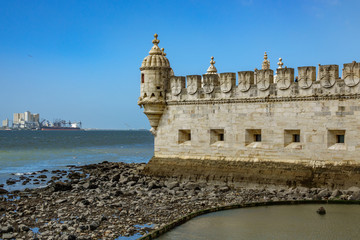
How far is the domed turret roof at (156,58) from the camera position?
26.2 meters

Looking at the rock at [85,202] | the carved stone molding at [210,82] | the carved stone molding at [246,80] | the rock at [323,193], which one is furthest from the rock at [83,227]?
the carved stone molding at [210,82]

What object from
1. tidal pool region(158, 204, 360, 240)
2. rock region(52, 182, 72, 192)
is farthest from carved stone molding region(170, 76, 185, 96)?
tidal pool region(158, 204, 360, 240)

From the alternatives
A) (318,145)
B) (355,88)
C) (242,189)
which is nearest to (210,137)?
(242,189)

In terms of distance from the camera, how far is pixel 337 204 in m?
18.8

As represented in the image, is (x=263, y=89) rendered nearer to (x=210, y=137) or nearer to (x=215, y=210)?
(x=210, y=137)

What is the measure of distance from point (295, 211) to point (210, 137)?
7862 mm

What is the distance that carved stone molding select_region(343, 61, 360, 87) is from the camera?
20219 mm

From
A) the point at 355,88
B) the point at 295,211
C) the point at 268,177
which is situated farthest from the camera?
the point at 268,177

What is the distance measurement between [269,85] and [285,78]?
2.85 feet

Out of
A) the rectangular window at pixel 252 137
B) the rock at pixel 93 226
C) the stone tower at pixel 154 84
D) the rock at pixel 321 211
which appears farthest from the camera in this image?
the stone tower at pixel 154 84

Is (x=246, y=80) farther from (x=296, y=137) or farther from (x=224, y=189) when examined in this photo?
(x=224, y=189)

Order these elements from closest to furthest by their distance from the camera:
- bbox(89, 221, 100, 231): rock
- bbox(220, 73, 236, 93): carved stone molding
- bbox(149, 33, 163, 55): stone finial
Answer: bbox(89, 221, 100, 231): rock < bbox(220, 73, 236, 93): carved stone molding < bbox(149, 33, 163, 55): stone finial

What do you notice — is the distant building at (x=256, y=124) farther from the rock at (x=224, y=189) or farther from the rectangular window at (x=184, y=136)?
the rock at (x=224, y=189)

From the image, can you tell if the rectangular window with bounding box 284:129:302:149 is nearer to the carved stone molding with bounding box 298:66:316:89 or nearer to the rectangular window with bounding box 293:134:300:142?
the rectangular window with bounding box 293:134:300:142
